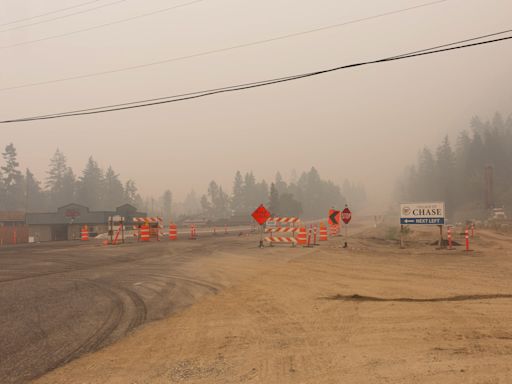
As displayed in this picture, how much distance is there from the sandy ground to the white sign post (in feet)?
32.5

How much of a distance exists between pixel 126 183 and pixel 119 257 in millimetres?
146930

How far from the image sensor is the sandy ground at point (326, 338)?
4.64 meters

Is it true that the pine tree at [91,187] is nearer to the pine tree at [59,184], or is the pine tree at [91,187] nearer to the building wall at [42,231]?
the pine tree at [59,184]

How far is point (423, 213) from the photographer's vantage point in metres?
20.1

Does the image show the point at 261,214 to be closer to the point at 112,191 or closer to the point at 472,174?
the point at 472,174

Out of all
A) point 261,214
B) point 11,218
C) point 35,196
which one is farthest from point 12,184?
point 261,214

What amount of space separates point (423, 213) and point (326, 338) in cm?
1595

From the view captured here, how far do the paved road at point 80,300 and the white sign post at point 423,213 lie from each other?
982 centimetres

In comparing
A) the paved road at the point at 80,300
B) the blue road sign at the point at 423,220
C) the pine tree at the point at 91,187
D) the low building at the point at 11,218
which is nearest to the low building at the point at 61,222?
the low building at the point at 11,218

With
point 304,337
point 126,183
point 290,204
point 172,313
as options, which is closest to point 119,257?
point 172,313

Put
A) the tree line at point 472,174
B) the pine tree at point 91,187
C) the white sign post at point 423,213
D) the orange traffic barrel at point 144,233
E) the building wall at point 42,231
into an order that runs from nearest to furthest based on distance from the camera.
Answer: the white sign post at point 423,213, the orange traffic barrel at point 144,233, the building wall at point 42,231, the tree line at point 472,174, the pine tree at point 91,187

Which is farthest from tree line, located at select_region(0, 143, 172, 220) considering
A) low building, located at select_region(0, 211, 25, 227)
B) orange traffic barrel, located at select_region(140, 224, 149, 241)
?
orange traffic barrel, located at select_region(140, 224, 149, 241)

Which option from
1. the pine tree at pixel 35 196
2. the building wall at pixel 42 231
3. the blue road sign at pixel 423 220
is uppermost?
the pine tree at pixel 35 196

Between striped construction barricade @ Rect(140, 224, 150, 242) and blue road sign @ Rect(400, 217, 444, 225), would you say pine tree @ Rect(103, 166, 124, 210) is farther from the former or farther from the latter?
blue road sign @ Rect(400, 217, 444, 225)
